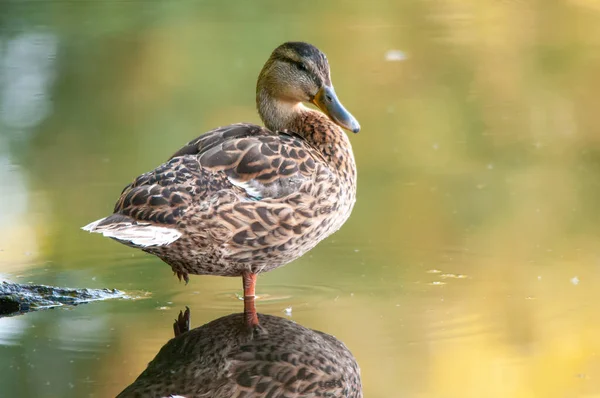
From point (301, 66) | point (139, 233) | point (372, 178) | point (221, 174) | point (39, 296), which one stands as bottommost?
point (372, 178)

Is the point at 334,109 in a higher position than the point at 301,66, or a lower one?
lower

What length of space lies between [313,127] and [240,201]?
2.72 feet

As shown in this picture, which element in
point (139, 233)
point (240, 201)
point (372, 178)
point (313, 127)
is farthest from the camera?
point (372, 178)

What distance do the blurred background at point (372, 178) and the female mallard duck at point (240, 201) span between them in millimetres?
306

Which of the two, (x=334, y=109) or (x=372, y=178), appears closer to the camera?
(x=334, y=109)

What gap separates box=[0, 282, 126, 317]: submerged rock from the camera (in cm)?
504

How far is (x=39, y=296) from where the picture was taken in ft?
16.8

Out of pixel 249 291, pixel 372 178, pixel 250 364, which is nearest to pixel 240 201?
pixel 249 291

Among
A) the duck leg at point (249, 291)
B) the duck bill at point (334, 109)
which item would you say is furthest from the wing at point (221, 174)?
the duck leg at point (249, 291)

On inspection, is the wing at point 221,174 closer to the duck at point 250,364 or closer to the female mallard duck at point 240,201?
the female mallard duck at point 240,201

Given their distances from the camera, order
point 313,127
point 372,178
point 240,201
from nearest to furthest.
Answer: point 240,201 < point 313,127 < point 372,178

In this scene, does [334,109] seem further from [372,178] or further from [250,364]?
[372,178]

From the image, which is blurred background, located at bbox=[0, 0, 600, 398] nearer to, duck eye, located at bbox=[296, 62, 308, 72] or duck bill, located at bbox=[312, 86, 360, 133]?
duck bill, located at bbox=[312, 86, 360, 133]

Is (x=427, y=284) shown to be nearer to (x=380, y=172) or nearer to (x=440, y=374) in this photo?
(x=440, y=374)
